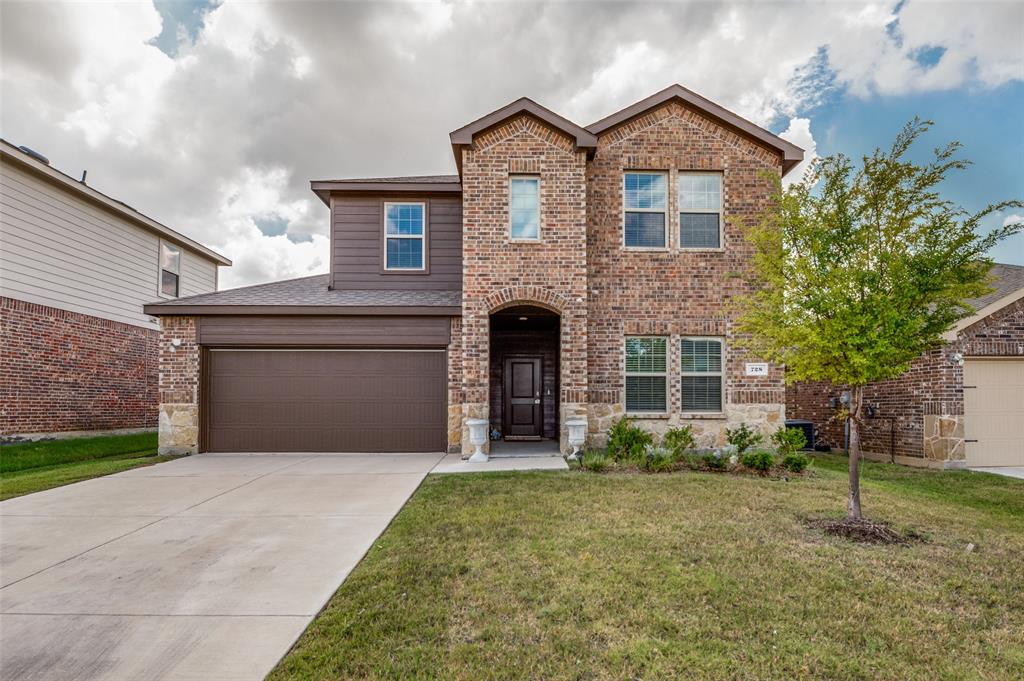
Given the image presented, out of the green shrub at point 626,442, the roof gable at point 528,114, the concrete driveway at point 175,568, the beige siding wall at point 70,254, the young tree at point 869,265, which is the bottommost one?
the concrete driveway at point 175,568

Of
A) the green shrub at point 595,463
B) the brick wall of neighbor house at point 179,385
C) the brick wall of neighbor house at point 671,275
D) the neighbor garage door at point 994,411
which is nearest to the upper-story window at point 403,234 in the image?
the brick wall of neighbor house at point 671,275

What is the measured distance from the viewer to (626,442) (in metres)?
8.96

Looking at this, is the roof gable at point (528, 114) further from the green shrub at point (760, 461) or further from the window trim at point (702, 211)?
the green shrub at point (760, 461)

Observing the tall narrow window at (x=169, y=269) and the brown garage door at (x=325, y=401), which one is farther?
the tall narrow window at (x=169, y=269)

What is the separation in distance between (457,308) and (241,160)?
1224 cm

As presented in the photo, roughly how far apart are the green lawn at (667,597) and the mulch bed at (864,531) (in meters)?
0.16

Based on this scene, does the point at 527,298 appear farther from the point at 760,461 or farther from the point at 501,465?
the point at 760,461

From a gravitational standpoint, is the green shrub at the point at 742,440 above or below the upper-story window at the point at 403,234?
below

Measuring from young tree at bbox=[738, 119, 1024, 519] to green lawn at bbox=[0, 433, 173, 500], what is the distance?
10.2 meters

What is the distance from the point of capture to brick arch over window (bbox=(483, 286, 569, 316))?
9.62 metres

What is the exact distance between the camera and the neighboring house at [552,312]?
9.70m

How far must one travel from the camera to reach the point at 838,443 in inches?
482

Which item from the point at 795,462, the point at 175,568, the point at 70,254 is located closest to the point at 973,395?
the point at 795,462

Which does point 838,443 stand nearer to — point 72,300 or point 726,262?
point 726,262
